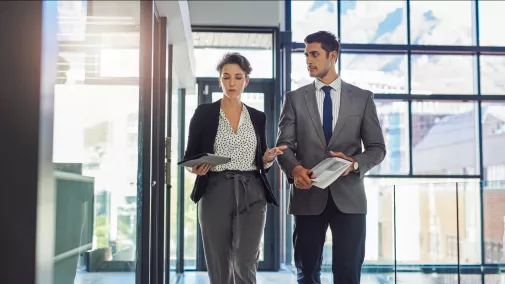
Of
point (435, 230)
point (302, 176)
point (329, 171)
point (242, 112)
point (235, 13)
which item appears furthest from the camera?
point (235, 13)

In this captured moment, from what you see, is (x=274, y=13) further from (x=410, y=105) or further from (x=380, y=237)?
(x=380, y=237)

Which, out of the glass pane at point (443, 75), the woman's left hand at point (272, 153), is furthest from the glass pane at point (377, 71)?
the woman's left hand at point (272, 153)

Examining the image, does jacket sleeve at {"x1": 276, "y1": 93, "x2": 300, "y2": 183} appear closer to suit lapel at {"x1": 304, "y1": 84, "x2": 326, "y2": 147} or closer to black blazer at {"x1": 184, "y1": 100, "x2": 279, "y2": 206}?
suit lapel at {"x1": 304, "y1": 84, "x2": 326, "y2": 147}

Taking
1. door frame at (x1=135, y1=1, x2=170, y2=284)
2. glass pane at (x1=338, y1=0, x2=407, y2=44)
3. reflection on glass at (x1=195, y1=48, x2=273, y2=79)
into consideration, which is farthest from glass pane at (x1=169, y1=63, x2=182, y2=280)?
glass pane at (x1=338, y1=0, x2=407, y2=44)

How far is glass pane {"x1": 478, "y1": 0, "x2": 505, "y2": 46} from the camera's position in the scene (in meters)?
7.65

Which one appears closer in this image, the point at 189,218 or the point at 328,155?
the point at 328,155

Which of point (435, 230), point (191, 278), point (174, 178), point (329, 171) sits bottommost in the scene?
point (191, 278)

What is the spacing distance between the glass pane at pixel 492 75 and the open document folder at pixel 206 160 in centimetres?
575

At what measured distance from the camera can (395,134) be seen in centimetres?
757

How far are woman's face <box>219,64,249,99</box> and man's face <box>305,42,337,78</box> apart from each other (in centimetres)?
37

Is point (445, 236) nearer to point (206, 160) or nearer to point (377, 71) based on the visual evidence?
point (377, 71)

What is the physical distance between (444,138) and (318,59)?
526 cm

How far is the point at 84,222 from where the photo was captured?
1.90 meters

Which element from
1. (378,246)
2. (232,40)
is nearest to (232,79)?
(378,246)
